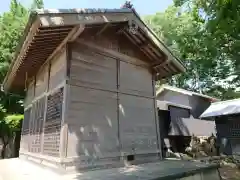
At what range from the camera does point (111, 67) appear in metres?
7.16

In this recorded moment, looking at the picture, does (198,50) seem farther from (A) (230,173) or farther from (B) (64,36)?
(B) (64,36)

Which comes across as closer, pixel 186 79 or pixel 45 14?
pixel 45 14

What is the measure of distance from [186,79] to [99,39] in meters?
27.9

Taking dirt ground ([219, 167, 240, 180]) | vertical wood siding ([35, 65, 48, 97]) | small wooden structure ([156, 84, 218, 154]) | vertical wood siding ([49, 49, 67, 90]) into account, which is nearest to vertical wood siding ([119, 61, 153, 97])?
vertical wood siding ([49, 49, 67, 90])

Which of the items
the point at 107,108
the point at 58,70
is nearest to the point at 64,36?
the point at 58,70

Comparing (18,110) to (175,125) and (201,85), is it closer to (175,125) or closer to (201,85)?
(175,125)

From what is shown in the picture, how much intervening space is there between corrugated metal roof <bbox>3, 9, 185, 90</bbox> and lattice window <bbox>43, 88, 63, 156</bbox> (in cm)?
144

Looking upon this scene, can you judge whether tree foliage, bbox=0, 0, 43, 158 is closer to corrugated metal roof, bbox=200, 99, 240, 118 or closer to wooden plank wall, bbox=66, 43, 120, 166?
wooden plank wall, bbox=66, 43, 120, 166

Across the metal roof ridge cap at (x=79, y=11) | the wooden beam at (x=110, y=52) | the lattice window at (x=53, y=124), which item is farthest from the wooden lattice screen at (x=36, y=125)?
the metal roof ridge cap at (x=79, y=11)

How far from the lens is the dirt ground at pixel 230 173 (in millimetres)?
8820

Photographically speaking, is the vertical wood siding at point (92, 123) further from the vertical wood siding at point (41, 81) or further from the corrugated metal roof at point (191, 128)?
the corrugated metal roof at point (191, 128)

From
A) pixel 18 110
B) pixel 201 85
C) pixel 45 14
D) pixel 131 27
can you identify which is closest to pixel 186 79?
pixel 201 85

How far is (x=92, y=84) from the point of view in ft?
21.1

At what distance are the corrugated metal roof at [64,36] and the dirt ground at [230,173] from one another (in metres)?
4.68
